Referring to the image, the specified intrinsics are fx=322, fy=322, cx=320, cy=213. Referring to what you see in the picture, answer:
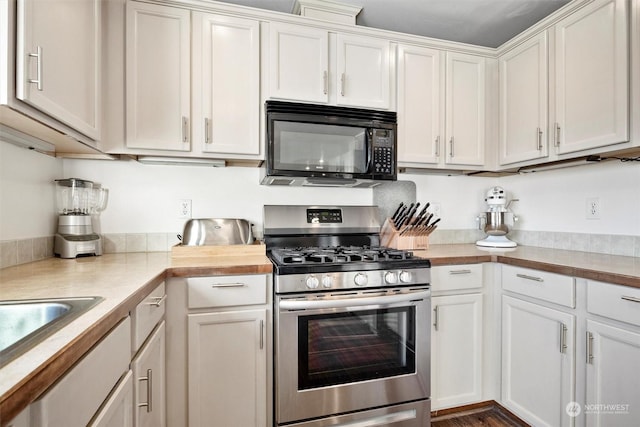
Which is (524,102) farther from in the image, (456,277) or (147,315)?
(147,315)

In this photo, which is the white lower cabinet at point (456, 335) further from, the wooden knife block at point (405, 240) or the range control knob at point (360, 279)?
the range control knob at point (360, 279)

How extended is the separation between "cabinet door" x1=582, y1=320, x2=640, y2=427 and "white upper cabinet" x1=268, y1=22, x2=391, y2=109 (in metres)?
1.58

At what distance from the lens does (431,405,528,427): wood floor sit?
183 cm

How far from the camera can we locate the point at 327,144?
1869mm

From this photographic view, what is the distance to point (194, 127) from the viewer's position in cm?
176

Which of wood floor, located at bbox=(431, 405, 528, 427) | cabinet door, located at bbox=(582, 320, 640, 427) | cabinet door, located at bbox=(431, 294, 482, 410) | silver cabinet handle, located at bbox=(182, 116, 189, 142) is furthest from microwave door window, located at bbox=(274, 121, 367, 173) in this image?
wood floor, located at bbox=(431, 405, 528, 427)

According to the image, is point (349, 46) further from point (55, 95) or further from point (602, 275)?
point (602, 275)

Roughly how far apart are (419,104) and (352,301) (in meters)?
1.36

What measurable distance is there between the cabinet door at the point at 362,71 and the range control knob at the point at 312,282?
1.07 meters

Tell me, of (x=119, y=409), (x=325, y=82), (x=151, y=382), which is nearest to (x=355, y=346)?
(x=151, y=382)

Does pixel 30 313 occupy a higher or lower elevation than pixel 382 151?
lower

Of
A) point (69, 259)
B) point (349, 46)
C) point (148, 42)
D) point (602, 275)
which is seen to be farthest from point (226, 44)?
point (602, 275)

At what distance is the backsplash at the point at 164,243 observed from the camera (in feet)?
4.64

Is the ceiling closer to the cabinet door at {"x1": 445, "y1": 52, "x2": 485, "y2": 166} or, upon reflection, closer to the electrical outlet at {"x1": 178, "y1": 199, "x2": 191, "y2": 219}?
the cabinet door at {"x1": 445, "y1": 52, "x2": 485, "y2": 166}
